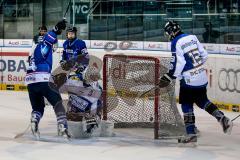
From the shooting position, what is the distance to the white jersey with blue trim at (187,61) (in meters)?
6.74

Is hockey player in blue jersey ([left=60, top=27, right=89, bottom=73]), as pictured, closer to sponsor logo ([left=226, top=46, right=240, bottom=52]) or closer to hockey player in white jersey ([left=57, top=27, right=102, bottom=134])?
hockey player in white jersey ([left=57, top=27, right=102, bottom=134])

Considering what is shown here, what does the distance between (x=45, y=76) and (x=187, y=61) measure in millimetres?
1564

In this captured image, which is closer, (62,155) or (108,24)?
(62,155)

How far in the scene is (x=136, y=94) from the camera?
780cm

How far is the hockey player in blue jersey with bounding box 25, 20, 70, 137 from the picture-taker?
→ 23.2 ft

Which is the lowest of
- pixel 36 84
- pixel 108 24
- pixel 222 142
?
pixel 222 142

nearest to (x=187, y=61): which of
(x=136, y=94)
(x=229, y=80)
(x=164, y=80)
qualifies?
(x=164, y=80)

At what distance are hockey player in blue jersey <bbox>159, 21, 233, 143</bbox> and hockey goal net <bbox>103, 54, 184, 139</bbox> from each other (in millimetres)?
560

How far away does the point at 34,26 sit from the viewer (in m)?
14.4

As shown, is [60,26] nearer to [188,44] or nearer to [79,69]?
[79,69]

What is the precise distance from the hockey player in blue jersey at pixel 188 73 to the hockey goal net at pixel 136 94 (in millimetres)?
560

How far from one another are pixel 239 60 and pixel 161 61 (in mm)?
2622

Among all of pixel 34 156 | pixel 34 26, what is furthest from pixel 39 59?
pixel 34 26

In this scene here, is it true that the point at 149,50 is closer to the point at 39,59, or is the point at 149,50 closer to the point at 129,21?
the point at 129,21
